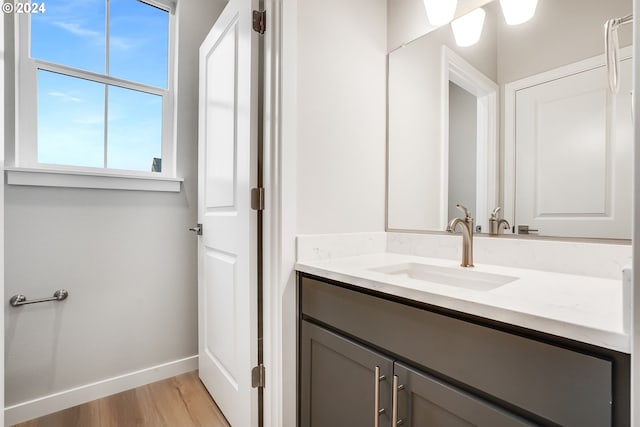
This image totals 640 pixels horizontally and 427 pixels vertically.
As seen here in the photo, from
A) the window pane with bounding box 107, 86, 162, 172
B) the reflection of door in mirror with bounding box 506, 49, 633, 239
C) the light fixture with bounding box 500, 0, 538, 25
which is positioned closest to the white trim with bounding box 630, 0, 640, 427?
the reflection of door in mirror with bounding box 506, 49, 633, 239

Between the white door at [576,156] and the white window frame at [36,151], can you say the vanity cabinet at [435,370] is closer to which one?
the white door at [576,156]

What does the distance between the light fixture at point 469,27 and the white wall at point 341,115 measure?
1.18 feet

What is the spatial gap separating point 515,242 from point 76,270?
1.99 m

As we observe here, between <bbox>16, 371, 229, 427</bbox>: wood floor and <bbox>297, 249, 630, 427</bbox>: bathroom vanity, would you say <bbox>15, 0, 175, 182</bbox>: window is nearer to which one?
<bbox>16, 371, 229, 427</bbox>: wood floor

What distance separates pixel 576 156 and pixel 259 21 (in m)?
1.23

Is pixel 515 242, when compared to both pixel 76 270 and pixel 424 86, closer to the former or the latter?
pixel 424 86

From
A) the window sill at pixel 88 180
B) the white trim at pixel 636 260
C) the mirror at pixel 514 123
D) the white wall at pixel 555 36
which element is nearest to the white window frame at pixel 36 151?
the window sill at pixel 88 180

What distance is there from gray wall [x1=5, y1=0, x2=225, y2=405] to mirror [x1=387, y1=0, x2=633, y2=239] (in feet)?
3.98

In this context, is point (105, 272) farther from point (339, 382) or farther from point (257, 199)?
point (339, 382)

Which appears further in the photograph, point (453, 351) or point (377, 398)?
point (377, 398)

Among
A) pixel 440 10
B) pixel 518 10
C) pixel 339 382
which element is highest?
pixel 440 10

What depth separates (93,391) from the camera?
156cm

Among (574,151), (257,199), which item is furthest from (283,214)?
(574,151)

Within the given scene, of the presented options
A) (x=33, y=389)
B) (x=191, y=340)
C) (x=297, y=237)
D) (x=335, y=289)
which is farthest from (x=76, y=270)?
(x=335, y=289)
